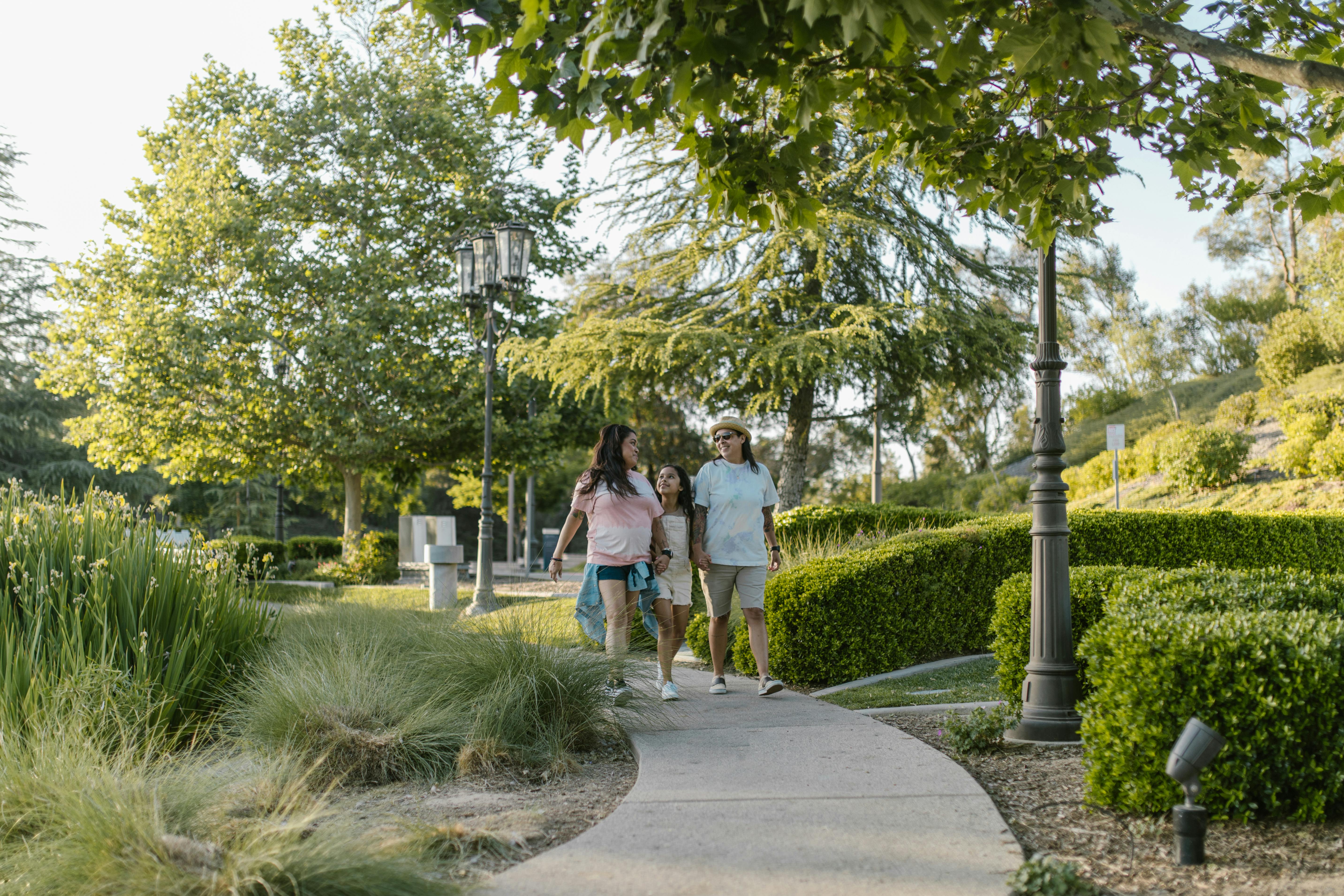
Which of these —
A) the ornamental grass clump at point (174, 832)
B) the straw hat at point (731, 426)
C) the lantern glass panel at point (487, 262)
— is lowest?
the ornamental grass clump at point (174, 832)

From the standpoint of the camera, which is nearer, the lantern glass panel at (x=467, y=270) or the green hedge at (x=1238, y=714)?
the green hedge at (x=1238, y=714)

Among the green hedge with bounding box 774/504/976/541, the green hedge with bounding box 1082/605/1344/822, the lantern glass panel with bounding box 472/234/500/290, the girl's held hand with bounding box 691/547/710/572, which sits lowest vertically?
the green hedge with bounding box 1082/605/1344/822

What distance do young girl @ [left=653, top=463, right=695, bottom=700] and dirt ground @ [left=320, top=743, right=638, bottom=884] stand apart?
5.25 feet

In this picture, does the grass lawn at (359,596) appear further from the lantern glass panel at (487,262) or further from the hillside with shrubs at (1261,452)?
the hillside with shrubs at (1261,452)

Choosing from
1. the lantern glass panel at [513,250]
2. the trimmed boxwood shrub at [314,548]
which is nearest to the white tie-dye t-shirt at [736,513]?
the lantern glass panel at [513,250]

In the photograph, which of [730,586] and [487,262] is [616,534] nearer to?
[730,586]

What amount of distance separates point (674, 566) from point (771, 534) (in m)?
0.73

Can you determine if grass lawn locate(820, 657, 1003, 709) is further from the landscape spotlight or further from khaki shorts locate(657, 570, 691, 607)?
the landscape spotlight

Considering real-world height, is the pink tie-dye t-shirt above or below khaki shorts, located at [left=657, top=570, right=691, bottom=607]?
above

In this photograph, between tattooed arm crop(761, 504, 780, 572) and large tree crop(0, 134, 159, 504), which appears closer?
tattooed arm crop(761, 504, 780, 572)

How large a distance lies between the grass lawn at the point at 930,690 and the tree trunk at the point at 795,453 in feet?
34.8

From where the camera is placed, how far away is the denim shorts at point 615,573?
21.3 feet

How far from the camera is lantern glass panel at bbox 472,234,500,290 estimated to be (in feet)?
49.4

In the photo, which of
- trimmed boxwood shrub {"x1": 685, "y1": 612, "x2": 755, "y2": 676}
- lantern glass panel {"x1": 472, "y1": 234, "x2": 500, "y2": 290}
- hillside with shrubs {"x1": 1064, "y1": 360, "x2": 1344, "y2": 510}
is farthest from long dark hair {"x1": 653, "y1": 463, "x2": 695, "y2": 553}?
hillside with shrubs {"x1": 1064, "y1": 360, "x2": 1344, "y2": 510}
